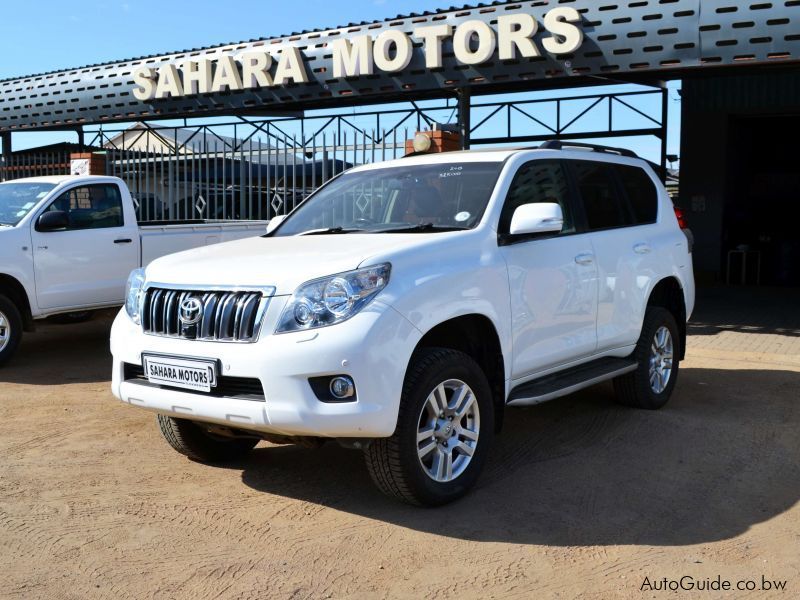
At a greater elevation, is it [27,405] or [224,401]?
[224,401]

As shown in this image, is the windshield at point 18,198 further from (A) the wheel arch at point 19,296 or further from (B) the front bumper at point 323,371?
(B) the front bumper at point 323,371

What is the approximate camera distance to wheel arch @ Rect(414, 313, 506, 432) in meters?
4.71

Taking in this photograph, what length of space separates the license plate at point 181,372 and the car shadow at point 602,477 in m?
0.85

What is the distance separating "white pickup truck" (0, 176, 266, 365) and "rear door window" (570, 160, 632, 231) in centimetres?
533

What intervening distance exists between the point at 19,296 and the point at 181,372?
201 inches

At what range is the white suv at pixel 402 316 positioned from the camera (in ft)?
13.5

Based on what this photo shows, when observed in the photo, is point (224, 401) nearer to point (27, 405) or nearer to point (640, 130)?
point (27, 405)

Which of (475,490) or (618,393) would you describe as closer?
(475,490)

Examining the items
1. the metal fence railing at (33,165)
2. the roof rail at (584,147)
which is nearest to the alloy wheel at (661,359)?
the roof rail at (584,147)

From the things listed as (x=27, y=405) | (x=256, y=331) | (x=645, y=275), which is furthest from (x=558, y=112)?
(x=256, y=331)

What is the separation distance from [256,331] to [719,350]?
6.87m

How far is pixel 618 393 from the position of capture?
21.6 ft

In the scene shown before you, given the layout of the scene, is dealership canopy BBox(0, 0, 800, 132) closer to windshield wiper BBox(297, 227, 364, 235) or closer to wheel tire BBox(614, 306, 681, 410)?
wheel tire BBox(614, 306, 681, 410)

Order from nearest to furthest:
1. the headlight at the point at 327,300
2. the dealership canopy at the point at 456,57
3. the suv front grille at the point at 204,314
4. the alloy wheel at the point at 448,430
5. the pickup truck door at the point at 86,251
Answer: the headlight at the point at 327,300 → the suv front grille at the point at 204,314 → the alloy wheel at the point at 448,430 → the pickup truck door at the point at 86,251 → the dealership canopy at the point at 456,57
